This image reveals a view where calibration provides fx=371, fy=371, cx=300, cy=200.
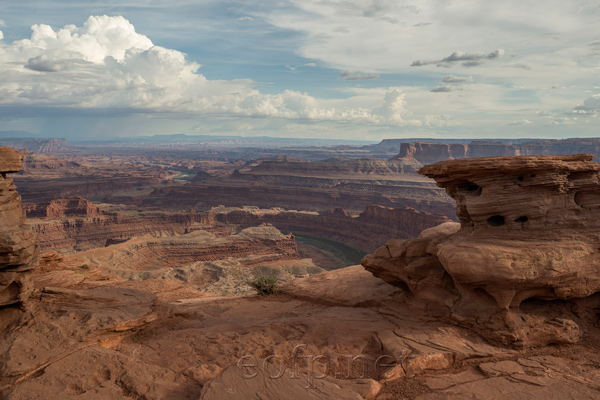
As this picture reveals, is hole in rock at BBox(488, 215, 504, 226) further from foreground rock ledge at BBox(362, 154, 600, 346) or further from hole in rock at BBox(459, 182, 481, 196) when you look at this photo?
hole in rock at BBox(459, 182, 481, 196)

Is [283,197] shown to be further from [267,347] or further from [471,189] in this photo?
[267,347]

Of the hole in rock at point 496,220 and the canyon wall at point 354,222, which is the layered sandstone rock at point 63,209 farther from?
the hole in rock at point 496,220

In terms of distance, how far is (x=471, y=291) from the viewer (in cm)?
1341

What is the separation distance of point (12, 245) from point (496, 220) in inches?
635

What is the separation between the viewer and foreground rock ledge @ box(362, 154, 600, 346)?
12367mm

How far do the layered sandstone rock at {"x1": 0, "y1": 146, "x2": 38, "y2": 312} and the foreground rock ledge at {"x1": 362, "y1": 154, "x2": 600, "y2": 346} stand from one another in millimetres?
13520

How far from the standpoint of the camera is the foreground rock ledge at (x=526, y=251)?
40.6 feet

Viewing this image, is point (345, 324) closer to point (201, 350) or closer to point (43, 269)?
point (201, 350)

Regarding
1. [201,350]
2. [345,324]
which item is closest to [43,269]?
[201,350]

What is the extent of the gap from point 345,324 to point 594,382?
741cm

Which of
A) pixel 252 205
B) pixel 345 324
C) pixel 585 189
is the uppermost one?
pixel 585 189

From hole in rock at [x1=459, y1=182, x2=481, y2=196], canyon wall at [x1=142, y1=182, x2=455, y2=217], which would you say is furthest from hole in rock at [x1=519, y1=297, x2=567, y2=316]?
canyon wall at [x1=142, y1=182, x2=455, y2=217]

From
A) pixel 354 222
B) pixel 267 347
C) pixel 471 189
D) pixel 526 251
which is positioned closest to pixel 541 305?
pixel 526 251

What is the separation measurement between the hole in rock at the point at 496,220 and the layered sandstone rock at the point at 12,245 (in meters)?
15.8
